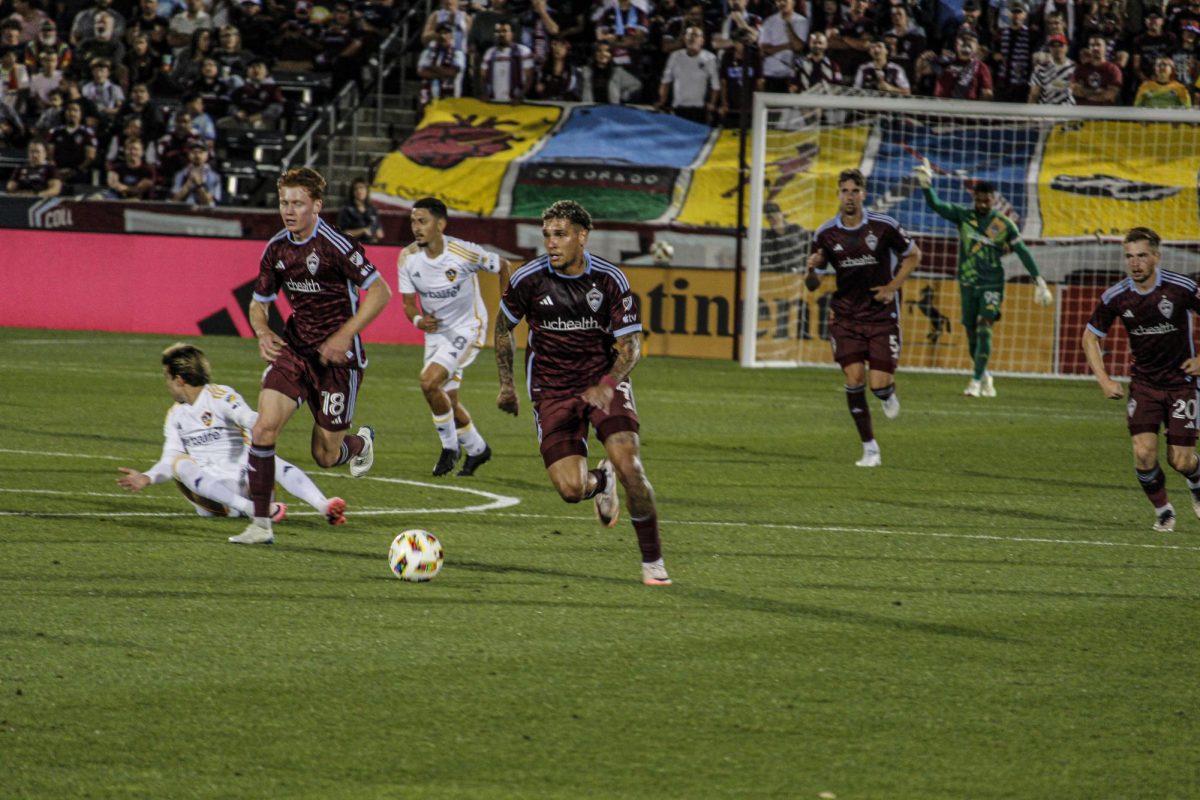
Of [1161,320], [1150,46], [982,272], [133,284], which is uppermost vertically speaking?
[1150,46]

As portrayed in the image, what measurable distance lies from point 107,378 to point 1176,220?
13.4 m

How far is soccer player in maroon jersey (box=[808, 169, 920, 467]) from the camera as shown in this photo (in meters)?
14.5

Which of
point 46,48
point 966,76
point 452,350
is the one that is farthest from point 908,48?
point 46,48

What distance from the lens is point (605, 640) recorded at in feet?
24.5

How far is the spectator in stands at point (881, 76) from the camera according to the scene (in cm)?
2508

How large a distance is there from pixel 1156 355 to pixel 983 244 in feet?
31.6

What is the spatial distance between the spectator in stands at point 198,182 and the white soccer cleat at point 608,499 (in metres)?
18.3

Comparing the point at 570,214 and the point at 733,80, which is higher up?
the point at 733,80

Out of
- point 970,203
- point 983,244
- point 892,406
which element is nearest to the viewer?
point 892,406

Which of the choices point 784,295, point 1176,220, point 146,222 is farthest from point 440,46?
point 1176,220

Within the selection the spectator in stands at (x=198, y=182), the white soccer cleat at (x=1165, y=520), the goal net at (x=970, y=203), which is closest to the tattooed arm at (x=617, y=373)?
the white soccer cleat at (x=1165, y=520)

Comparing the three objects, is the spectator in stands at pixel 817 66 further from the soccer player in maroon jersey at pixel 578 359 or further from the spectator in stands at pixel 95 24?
the soccer player in maroon jersey at pixel 578 359

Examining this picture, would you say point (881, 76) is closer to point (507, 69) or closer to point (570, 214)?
point (507, 69)

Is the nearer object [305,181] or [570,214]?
[570,214]
